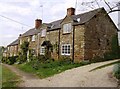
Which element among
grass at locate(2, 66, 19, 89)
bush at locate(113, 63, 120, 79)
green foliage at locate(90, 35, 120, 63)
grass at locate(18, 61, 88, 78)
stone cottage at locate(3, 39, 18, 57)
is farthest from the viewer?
stone cottage at locate(3, 39, 18, 57)

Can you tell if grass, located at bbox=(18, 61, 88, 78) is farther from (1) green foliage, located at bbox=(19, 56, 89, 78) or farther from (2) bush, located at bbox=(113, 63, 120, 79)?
(2) bush, located at bbox=(113, 63, 120, 79)

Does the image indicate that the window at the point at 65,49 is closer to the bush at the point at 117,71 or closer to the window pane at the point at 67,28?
the window pane at the point at 67,28

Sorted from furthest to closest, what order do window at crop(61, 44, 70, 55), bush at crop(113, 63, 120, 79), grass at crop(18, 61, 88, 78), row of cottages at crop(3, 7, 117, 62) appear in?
window at crop(61, 44, 70, 55)
row of cottages at crop(3, 7, 117, 62)
grass at crop(18, 61, 88, 78)
bush at crop(113, 63, 120, 79)

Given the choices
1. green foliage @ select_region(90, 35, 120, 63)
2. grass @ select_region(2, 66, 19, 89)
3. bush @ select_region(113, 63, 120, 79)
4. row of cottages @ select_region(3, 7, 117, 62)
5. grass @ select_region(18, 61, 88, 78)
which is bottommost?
grass @ select_region(2, 66, 19, 89)

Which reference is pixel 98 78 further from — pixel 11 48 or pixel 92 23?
pixel 11 48

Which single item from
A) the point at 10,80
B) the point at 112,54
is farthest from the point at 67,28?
the point at 10,80

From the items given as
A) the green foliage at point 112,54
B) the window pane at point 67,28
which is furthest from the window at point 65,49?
the green foliage at point 112,54

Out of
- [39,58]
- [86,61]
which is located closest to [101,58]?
[86,61]

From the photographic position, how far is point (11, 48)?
5562 cm

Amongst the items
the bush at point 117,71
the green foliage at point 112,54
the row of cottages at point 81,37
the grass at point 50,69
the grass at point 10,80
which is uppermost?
the row of cottages at point 81,37

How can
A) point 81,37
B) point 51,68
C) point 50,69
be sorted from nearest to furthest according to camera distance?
point 50,69
point 51,68
point 81,37

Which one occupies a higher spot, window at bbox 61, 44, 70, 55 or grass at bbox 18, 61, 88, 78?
window at bbox 61, 44, 70, 55

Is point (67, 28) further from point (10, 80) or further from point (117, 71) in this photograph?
point (117, 71)

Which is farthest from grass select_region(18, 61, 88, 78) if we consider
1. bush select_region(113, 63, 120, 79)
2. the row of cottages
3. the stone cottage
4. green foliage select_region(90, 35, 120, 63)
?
the stone cottage
